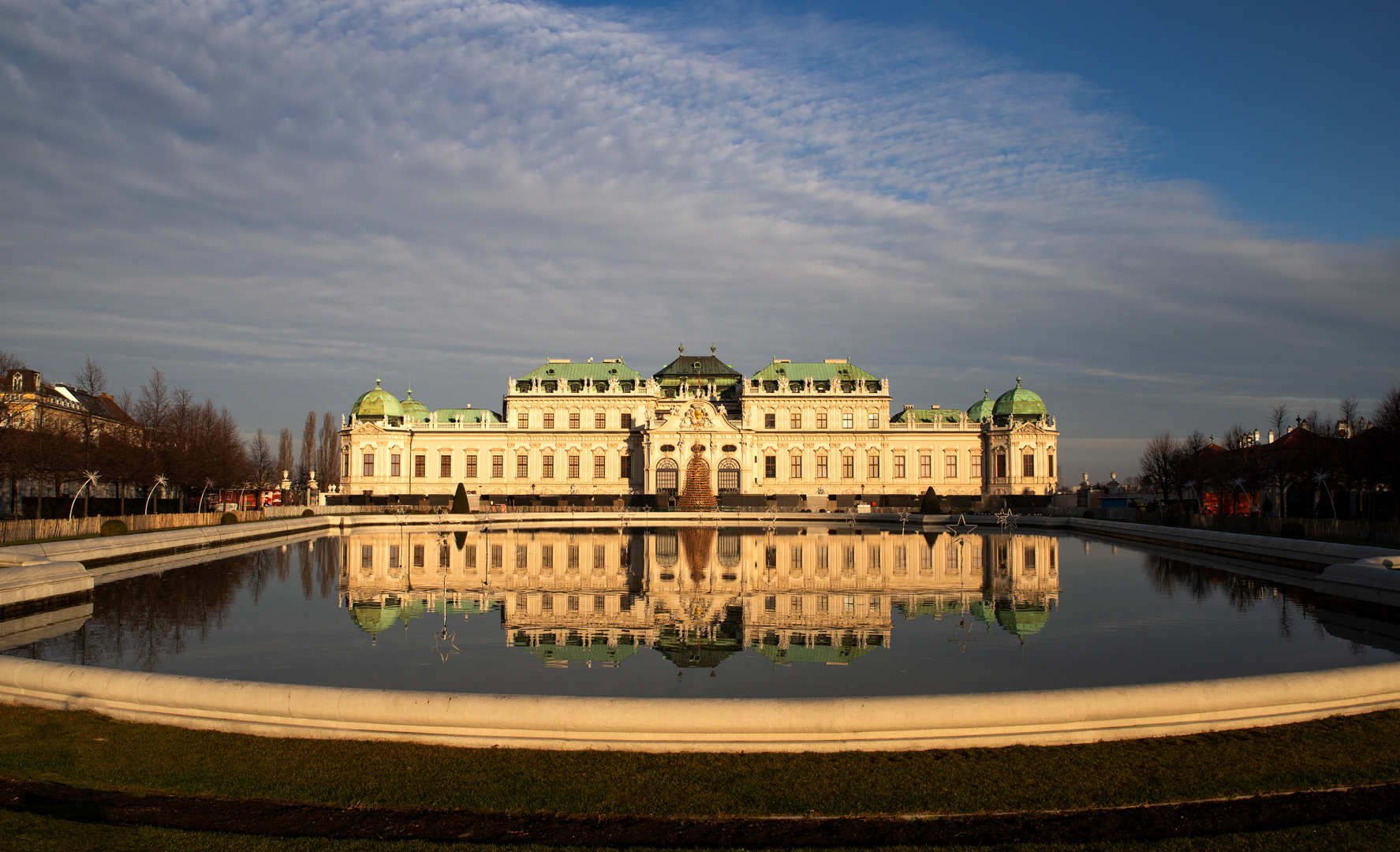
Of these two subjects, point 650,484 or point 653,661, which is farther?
point 650,484

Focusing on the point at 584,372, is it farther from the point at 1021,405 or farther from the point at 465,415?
the point at 1021,405

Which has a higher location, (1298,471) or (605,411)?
(605,411)

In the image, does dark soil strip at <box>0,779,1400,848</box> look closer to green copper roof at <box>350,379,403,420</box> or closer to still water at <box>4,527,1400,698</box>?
still water at <box>4,527,1400,698</box>

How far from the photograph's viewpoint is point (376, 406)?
293ft

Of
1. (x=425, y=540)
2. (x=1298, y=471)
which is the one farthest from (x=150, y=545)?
(x=1298, y=471)

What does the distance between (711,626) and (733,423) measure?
66804 mm

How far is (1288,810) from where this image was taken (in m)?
7.77

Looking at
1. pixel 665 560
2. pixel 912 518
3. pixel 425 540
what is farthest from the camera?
pixel 912 518

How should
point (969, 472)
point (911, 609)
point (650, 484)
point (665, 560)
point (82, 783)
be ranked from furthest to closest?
point (969, 472) < point (650, 484) < point (665, 560) < point (911, 609) < point (82, 783)

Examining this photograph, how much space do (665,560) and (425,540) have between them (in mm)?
15504

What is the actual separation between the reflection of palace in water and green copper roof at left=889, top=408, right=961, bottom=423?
4848cm

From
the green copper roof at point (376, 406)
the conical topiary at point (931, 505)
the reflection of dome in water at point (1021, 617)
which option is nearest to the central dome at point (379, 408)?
the green copper roof at point (376, 406)

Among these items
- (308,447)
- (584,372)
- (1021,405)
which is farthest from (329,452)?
(1021,405)

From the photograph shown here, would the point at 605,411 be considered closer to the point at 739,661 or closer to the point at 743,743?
the point at 739,661
